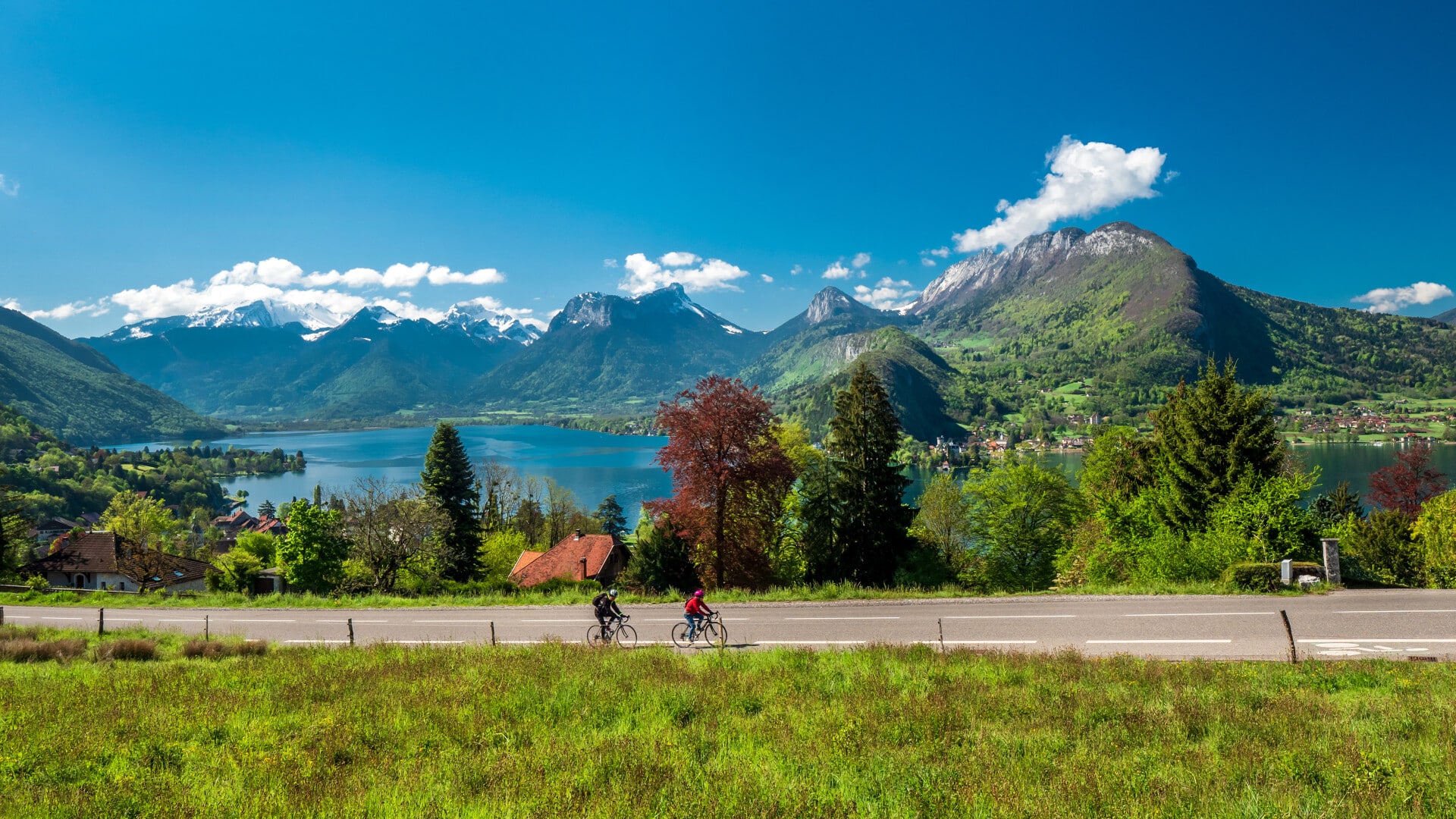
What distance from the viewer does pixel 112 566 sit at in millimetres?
49500

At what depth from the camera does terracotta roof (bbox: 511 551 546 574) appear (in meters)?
50.8

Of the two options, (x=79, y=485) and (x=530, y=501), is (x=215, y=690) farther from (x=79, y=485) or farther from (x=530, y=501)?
(x=79, y=485)

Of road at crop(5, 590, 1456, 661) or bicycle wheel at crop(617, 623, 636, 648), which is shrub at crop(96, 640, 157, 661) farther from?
bicycle wheel at crop(617, 623, 636, 648)

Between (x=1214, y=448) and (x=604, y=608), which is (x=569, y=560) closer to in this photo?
(x=604, y=608)

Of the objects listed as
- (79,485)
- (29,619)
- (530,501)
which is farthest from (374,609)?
(79,485)

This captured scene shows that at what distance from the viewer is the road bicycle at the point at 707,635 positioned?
15.2 metres

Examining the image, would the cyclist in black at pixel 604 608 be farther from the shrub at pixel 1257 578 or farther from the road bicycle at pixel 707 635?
the shrub at pixel 1257 578

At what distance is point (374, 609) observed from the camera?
74.7 feet

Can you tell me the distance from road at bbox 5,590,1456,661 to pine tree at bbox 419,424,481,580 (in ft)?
66.8

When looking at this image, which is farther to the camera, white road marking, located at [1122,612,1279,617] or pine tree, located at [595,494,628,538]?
pine tree, located at [595,494,628,538]

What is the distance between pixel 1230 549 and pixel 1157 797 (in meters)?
20.9

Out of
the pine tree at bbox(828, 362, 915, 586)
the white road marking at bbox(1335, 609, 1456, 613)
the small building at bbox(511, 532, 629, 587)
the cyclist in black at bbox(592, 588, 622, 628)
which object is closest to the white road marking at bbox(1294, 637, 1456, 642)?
the white road marking at bbox(1335, 609, 1456, 613)

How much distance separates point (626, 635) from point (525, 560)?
1514 inches

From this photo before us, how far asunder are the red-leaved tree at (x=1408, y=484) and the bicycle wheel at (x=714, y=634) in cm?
5766
